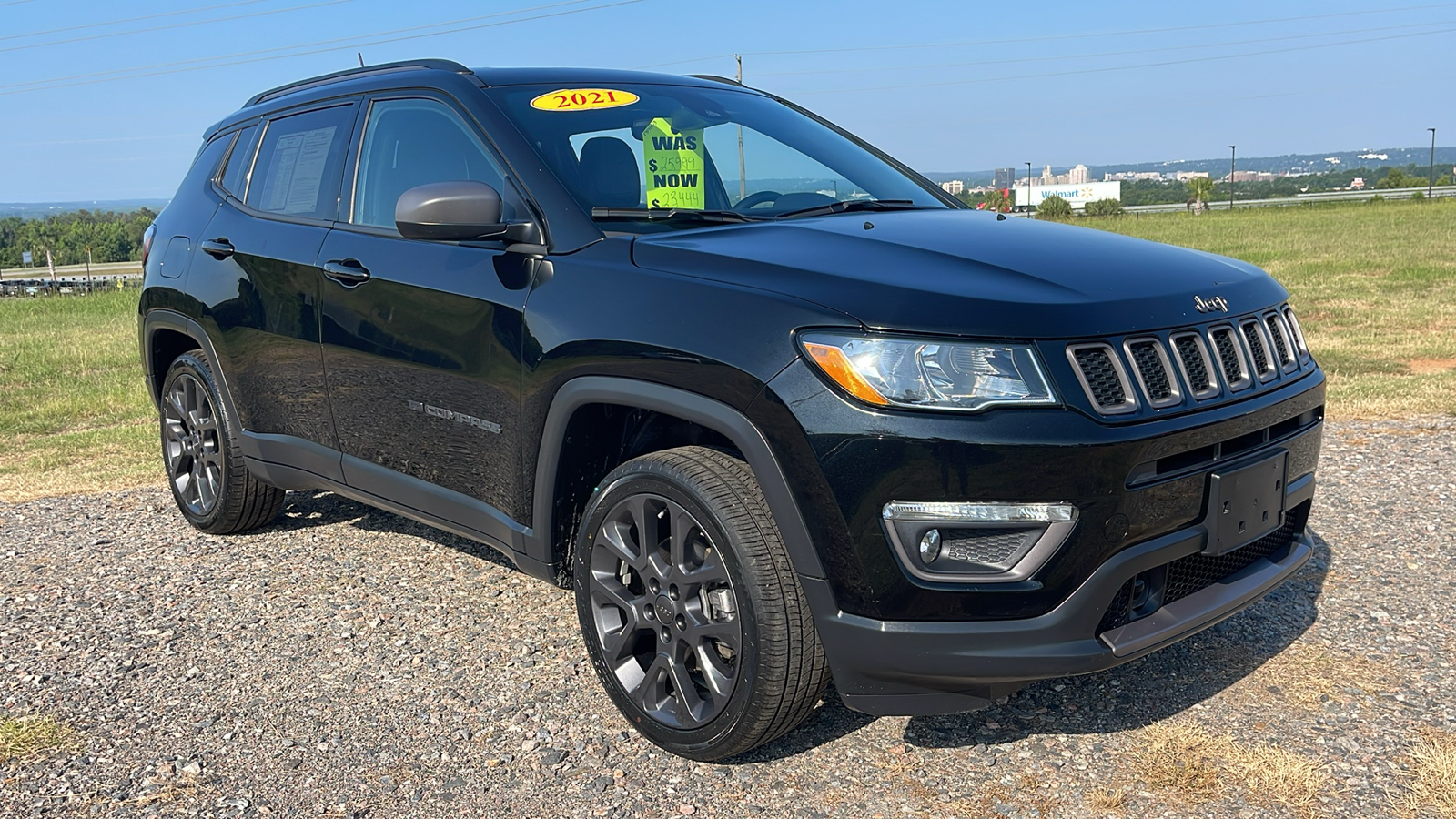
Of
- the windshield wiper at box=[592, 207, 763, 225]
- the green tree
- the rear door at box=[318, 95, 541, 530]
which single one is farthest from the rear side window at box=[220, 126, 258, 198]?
the green tree

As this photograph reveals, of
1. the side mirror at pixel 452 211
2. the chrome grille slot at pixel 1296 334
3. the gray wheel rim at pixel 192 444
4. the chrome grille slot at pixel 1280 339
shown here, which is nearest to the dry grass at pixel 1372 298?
the chrome grille slot at pixel 1296 334

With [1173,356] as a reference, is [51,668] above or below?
below

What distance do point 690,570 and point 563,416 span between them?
1.86 feet

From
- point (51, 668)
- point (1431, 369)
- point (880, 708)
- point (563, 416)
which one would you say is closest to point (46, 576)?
point (51, 668)

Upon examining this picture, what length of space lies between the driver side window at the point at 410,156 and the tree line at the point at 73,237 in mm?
127178

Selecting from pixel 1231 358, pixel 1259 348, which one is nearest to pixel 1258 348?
pixel 1259 348

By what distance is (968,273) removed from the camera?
285 centimetres

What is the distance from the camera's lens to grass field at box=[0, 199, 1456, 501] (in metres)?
7.45

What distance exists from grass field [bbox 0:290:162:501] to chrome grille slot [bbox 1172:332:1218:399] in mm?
5837

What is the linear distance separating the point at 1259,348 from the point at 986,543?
3.54 feet

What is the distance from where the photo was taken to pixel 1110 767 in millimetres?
3078

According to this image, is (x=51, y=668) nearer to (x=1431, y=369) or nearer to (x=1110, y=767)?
(x=1110, y=767)

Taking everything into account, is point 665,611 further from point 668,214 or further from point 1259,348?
point 1259,348

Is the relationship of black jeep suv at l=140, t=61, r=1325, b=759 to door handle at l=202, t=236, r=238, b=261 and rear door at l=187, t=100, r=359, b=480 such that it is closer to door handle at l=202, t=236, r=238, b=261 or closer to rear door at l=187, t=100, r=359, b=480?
rear door at l=187, t=100, r=359, b=480
